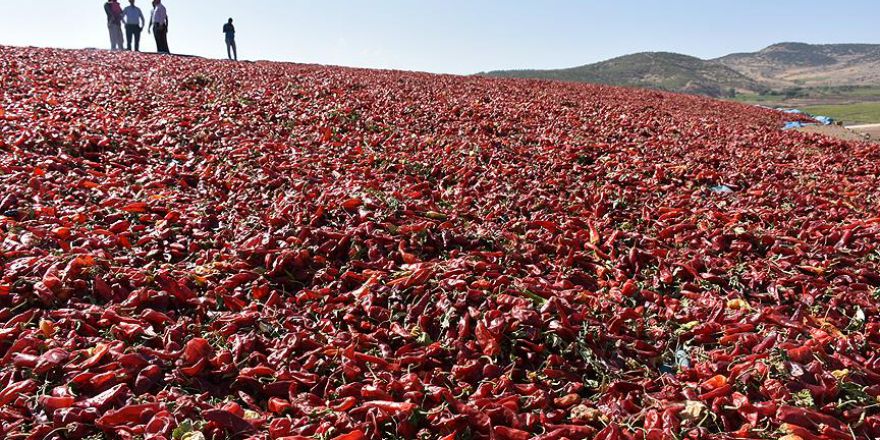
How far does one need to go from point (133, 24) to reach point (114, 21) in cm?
99

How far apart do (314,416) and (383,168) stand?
504cm

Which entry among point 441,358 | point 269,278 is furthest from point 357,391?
point 269,278

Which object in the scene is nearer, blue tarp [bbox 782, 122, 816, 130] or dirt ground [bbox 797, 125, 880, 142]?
dirt ground [bbox 797, 125, 880, 142]

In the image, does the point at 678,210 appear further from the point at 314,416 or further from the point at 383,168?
the point at 314,416

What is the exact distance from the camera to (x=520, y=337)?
4.35 m

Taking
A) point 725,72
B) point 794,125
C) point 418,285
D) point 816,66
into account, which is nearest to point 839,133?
point 794,125

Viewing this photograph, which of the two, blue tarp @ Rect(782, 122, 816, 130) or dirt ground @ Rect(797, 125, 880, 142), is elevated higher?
blue tarp @ Rect(782, 122, 816, 130)

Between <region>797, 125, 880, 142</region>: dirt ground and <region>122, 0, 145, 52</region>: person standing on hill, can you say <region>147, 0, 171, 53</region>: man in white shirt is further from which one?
<region>797, 125, 880, 142</region>: dirt ground

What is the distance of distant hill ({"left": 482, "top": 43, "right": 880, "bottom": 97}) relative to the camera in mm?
87188

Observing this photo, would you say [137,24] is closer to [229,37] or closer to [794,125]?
[229,37]

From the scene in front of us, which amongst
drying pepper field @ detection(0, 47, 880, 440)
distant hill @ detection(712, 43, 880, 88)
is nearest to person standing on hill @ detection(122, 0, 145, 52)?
drying pepper field @ detection(0, 47, 880, 440)

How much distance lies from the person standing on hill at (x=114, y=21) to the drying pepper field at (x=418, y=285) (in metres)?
12.3

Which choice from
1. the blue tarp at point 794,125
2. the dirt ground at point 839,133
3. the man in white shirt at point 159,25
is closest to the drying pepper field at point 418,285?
the dirt ground at point 839,133

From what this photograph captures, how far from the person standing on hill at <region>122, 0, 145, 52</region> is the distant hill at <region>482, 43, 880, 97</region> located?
93.8ft
